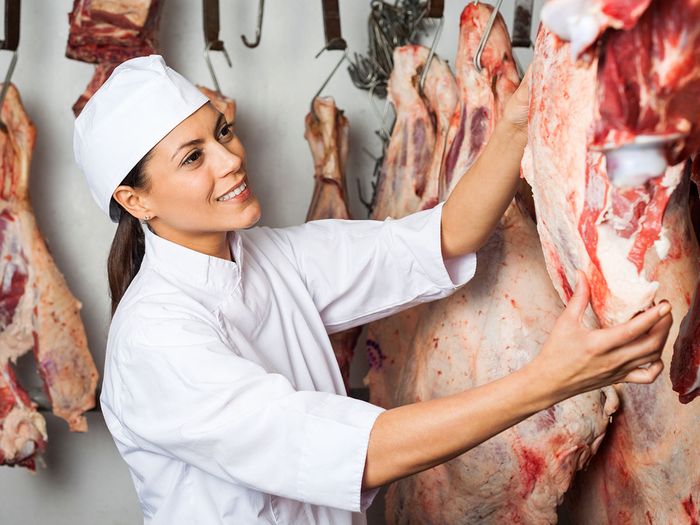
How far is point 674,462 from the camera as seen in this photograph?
4.82ft

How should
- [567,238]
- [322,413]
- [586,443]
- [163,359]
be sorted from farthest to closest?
1. [586,443]
2. [163,359]
3. [322,413]
4. [567,238]

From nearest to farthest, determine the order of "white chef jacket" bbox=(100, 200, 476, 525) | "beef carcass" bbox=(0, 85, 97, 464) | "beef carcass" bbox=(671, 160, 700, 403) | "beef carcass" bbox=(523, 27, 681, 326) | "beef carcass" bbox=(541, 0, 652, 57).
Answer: "beef carcass" bbox=(541, 0, 652, 57), "beef carcass" bbox=(523, 27, 681, 326), "beef carcass" bbox=(671, 160, 700, 403), "white chef jacket" bbox=(100, 200, 476, 525), "beef carcass" bbox=(0, 85, 97, 464)

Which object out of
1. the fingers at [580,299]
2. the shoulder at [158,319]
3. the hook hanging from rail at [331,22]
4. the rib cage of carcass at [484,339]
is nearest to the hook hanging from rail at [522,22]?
the rib cage of carcass at [484,339]

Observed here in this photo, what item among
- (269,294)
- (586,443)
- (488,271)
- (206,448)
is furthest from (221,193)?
(586,443)

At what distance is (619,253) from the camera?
1051 mm

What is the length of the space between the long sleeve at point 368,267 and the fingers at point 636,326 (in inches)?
30.1

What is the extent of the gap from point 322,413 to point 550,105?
1.75 feet

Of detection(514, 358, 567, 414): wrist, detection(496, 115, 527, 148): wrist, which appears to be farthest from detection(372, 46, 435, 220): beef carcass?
detection(514, 358, 567, 414): wrist

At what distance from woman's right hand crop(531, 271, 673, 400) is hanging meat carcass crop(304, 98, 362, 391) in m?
1.10

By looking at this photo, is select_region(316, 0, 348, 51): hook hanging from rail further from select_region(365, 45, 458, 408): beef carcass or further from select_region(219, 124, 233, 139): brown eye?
select_region(219, 124, 233, 139): brown eye

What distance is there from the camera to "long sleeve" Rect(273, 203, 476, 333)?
184cm

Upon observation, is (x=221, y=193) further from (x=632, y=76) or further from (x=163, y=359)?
(x=632, y=76)

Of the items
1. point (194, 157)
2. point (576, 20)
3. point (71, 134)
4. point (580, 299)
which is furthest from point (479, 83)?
point (71, 134)

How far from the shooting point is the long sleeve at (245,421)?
136 centimetres
